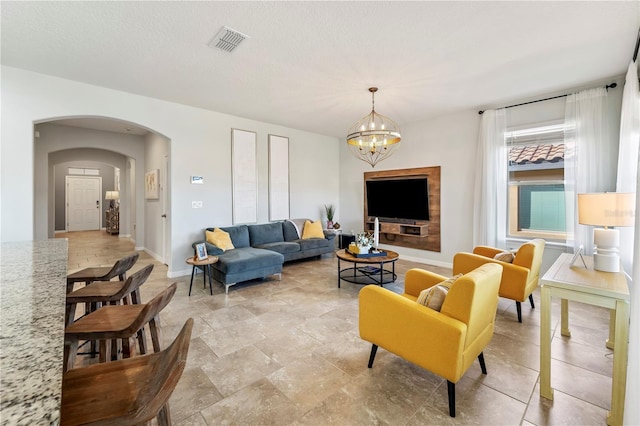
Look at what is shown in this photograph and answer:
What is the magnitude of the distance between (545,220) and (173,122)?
619cm

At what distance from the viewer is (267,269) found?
437 centimetres

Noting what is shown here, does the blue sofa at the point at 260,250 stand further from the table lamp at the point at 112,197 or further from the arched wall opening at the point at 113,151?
the table lamp at the point at 112,197

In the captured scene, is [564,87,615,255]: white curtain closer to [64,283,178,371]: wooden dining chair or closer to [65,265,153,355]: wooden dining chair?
[64,283,178,371]: wooden dining chair

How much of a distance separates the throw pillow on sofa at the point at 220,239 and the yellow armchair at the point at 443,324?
10.2ft

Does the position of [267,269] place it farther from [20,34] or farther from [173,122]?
[20,34]

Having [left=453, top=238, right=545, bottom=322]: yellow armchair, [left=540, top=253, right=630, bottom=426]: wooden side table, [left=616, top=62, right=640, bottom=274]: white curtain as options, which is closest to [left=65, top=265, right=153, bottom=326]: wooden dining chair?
[left=540, top=253, right=630, bottom=426]: wooden side table

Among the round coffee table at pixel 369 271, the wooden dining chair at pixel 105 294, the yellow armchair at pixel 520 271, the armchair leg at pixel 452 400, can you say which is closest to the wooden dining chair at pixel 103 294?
the wooden dining chair at pixel 105 294

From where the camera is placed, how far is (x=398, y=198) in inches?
236

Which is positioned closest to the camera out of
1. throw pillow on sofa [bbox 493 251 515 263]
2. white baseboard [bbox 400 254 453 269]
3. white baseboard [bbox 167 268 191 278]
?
throw pillow on sofa [bbox 493 251 515 263]

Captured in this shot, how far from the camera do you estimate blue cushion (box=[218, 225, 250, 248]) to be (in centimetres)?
503

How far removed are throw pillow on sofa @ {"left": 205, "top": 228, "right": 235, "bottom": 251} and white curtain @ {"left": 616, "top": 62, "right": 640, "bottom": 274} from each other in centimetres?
517

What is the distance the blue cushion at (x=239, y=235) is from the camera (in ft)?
16.5

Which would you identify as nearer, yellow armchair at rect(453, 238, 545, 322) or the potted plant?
yellow armchair at rect(453, 238, 545, 322)

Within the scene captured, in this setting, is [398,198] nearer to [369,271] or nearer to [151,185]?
[369,271]
